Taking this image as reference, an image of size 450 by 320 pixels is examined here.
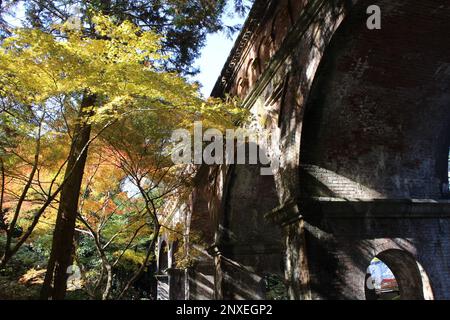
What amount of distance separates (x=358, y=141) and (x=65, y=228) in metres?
5.70

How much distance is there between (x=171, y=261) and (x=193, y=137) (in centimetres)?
931

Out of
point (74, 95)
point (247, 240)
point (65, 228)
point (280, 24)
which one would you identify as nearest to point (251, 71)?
point (280, 24)

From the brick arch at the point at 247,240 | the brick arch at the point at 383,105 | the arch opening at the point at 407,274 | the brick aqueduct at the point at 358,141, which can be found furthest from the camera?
the brick arch at the point at 247,240

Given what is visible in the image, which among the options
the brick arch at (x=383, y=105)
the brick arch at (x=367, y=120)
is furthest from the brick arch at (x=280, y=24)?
the brick arch at (x=383, y=105)

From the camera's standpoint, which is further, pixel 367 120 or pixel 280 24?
pixel 280 24

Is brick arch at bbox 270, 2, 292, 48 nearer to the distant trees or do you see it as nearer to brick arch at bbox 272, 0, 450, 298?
brick arch at bbox 272, 0, 450, 298

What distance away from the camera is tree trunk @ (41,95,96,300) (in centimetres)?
689

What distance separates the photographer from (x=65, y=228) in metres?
7.34

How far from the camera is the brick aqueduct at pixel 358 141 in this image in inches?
211

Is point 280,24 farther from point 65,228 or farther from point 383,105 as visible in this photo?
point 65,228

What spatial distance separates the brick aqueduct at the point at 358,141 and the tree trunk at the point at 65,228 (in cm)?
366

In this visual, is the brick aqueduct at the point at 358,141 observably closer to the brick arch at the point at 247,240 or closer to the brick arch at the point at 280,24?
the brick arch at the point at 280,24

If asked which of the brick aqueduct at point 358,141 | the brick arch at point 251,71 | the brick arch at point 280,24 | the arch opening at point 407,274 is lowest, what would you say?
the arch opening at point 407,274
